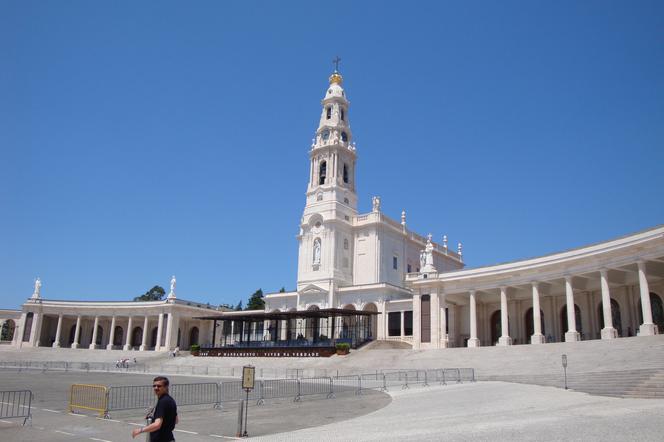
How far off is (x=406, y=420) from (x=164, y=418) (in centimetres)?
964

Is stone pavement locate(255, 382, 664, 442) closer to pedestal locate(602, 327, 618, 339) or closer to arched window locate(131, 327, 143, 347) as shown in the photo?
pedestal locate(602, 327, 618, 339)

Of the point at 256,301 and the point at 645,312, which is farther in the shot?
the point at 256,301

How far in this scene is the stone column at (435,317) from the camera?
50.8 meters

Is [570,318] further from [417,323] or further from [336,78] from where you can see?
[336,78]

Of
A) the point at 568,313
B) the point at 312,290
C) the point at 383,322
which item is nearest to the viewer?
the point at 568,313

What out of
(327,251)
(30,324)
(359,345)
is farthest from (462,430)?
(30,324)

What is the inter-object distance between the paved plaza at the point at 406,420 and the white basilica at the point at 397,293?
69.7ft

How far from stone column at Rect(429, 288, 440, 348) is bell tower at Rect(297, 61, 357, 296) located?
56.6ft

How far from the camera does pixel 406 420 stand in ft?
53.8

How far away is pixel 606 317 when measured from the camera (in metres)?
39.2

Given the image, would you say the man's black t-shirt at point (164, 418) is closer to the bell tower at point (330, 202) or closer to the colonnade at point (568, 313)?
the colonnade at point (568, 313)

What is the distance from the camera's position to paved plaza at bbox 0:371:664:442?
13.4 metres

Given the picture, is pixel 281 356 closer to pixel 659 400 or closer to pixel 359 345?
pixel 359 345

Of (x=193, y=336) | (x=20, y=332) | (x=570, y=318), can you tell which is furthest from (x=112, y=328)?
(x=570, y=318)
